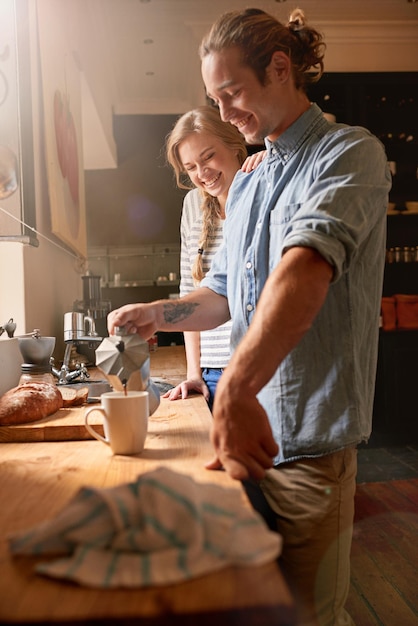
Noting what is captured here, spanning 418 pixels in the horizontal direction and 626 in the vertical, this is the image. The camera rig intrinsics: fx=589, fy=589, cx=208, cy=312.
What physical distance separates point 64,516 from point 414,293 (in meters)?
4.97

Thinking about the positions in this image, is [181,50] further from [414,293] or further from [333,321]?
[333,321]

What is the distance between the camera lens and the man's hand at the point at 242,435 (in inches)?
33.7

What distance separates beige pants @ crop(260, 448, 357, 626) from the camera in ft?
3.68

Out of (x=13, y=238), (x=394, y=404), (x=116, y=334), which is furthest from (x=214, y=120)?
(x=394, y=404)

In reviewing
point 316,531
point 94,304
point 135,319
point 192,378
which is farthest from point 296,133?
point 94,304

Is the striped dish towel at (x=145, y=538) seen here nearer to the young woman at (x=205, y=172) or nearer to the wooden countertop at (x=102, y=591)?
the wooden countertop at (x=102, y=591)

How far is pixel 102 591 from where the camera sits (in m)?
0.54

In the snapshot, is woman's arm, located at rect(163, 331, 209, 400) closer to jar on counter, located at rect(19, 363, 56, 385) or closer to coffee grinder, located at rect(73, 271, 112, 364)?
jar on counter, located at rect(19, 363, 56, 385)

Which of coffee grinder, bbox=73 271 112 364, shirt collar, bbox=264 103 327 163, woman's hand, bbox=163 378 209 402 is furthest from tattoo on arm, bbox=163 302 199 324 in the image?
coffee grinder, bbox=73 271 112 364

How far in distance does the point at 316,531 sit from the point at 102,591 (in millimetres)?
679

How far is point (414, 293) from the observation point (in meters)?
5.17

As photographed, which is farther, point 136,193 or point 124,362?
point 136,193

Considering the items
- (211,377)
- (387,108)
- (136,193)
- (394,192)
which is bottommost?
(211,377)

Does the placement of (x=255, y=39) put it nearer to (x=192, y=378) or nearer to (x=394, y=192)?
(x=192, y=378)
